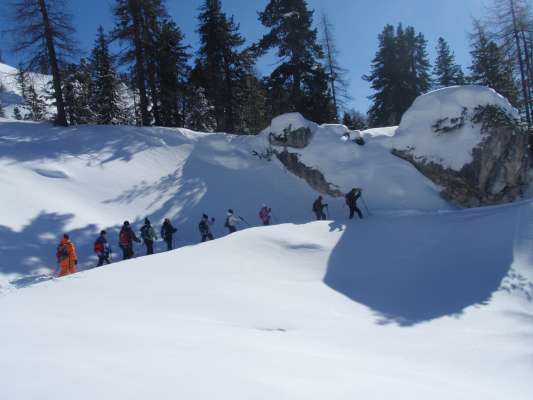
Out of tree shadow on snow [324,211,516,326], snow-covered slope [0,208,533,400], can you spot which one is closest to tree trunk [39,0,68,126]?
snow-covered slope [0,208,533,400]

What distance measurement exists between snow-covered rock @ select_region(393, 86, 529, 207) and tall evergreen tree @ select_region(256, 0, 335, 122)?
910 centimetres

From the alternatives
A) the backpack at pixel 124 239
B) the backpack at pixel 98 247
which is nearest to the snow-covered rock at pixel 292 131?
the backpack at pixel 124 239

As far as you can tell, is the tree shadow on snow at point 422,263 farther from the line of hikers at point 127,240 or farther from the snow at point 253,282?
the line of hikers at point 127,240

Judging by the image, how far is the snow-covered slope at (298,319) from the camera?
343 cm

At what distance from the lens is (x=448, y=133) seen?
17641mm

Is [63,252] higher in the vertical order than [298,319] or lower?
higher

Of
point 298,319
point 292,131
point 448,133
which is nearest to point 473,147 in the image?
point 448,133

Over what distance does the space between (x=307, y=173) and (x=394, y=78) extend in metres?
16.6

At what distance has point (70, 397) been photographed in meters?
2.75

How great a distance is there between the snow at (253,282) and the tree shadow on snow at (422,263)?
69mm

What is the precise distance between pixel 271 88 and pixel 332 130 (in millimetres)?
7162

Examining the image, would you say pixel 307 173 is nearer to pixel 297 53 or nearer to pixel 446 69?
pixel 297 53

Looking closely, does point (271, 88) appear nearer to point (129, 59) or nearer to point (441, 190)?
point (129, 59)

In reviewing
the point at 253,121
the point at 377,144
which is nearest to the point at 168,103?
the point at 253,121
